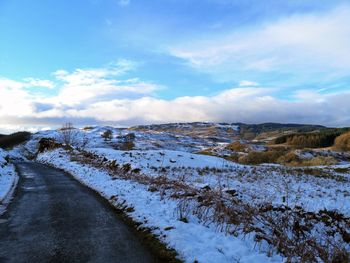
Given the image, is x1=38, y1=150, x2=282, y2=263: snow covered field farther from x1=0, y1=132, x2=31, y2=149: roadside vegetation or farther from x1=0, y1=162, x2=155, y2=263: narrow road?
x1=0, y1=132, x2=31, y2=149: roadside vegetation

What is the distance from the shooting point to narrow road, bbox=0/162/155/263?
6.74 metres

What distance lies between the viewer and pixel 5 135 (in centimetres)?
9988

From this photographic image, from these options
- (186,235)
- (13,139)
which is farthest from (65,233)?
(13,139)

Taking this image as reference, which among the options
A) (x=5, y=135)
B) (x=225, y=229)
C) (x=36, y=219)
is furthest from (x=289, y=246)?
(x=5, y=135)

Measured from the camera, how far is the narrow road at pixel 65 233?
6.74 m

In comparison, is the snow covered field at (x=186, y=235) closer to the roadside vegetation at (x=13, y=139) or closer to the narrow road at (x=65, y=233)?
the narrow road at (x=65, y=233)

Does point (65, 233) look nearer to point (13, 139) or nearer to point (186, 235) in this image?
point (186, 235)

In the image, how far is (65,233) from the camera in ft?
27.2

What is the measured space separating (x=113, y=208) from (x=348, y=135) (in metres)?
125

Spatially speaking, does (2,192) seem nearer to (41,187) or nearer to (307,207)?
(41,187)

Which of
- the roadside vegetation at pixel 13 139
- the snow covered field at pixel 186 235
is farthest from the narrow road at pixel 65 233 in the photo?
the roadside vegetation at pixel 13 139

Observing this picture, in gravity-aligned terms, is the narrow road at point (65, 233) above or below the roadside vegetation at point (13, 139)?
above

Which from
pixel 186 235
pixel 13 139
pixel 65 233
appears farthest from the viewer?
pixel 13 139

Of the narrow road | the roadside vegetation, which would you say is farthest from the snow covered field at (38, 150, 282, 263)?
the roadside vegetation
